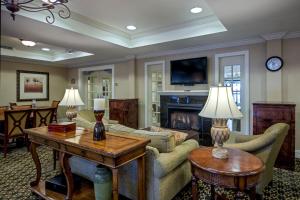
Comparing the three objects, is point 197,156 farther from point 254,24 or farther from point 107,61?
point 107,61

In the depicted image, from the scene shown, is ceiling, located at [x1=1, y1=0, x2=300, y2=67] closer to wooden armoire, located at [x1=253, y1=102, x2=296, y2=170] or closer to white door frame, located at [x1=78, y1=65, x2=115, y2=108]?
wooden armoire, located at [x1=253, y1=102, x2=296, y2=170]

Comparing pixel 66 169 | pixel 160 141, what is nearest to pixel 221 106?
pixel 160 141

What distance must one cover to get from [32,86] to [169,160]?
6.81 m

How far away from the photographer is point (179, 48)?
489 centimetres

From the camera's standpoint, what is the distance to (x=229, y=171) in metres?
1.52

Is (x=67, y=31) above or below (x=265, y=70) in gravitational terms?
above

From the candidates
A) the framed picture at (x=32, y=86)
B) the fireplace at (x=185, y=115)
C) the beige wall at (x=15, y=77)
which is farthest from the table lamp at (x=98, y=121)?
the framed picture at (x=32, y=86)

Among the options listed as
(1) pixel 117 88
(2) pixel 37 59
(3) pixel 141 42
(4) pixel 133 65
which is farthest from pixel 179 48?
(2) pixel 37 59

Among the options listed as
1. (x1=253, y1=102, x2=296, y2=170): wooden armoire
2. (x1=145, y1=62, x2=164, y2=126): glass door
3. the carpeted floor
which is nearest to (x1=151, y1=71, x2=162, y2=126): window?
(x1=145, y1=62, x2=164, y2=126): glass door

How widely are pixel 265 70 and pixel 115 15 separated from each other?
317cm

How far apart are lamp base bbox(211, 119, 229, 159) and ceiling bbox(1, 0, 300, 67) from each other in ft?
5.24

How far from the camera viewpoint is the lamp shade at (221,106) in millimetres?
1746

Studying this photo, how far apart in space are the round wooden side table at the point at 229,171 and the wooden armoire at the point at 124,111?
149 inches

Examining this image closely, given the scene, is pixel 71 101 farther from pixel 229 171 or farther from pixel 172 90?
pixel 172 90
